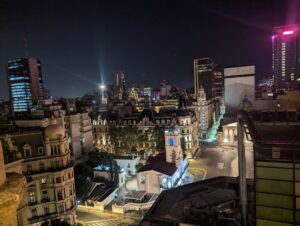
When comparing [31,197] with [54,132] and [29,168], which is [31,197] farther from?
[54,132]

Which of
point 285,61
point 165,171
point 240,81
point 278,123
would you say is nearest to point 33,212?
point 165,171

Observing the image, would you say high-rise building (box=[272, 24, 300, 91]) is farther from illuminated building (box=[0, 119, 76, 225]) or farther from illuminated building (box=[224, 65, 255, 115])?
illuminated building (box=[0, 119, 76, 225])

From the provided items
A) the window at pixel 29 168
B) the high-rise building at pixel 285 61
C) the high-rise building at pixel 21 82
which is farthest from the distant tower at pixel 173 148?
the high-rise building at pixel 21 82

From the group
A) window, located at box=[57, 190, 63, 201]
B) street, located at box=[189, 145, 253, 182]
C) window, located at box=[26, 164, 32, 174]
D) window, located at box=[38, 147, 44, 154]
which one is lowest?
street, located at box=[189, 145, 253, 182]

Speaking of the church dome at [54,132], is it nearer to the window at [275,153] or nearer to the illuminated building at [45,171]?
the illuminated building at [45,171]

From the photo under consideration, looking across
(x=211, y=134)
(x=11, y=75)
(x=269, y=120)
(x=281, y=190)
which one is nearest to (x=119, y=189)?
(x=269, y=120)

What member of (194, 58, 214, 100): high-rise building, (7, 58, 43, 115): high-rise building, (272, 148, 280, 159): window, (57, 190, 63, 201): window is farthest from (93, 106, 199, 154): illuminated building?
(194, 58, 214, 100): high-rise building

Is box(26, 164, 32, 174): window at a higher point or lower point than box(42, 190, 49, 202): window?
higher
